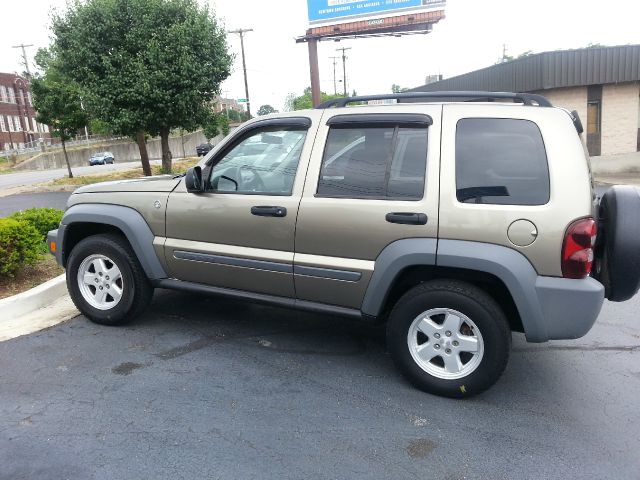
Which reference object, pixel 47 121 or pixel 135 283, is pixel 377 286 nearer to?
pixel 135 283

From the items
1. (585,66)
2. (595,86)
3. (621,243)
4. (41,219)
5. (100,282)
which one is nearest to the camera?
(621,243)

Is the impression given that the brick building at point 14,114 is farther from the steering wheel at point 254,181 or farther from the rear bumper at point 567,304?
the rear bumper at point 567,304

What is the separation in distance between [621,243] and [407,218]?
1284 millimetres

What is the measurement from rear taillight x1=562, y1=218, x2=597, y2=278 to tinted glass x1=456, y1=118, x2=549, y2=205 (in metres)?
0.23

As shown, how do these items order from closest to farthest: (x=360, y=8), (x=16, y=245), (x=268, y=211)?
1. (x=268, y=211)
2. (x=16, y=245)
3. (x=360, y=8)

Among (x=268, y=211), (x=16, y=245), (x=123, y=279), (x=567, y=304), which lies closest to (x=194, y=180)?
(x=268, y=211)

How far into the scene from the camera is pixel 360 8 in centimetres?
2536

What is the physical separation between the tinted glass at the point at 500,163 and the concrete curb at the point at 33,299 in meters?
4.13

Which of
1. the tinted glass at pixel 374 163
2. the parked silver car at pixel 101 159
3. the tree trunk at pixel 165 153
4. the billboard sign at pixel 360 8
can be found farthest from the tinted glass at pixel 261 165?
the parked silver car at pixel 101 159

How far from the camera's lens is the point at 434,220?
320 centimetres

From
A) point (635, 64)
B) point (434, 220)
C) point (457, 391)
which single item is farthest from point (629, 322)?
point (635, 64)

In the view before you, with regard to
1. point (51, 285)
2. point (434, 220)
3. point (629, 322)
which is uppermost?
point (434, 220)

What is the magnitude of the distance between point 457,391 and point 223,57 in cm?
1358

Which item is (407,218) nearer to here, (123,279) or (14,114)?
(123,279)
